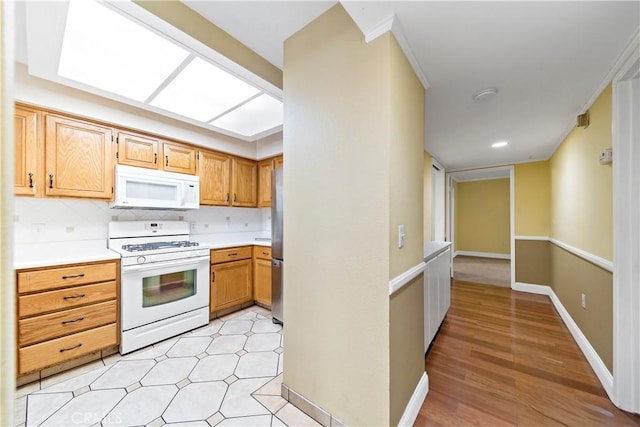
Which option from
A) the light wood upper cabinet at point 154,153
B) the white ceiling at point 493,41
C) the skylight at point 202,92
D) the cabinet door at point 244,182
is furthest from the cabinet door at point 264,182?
the white ceiling at point 493,41

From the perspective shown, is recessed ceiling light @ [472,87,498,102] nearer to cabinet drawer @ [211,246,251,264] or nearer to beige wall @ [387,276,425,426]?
beige wall @ [387,276,425,426]

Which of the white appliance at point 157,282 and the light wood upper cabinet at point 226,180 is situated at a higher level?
the light wood upper cabinet at point 226,180

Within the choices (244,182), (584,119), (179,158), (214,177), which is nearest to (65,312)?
(179,158)

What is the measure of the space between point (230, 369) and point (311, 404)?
2.70 feet

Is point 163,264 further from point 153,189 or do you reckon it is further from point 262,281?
point 262,281

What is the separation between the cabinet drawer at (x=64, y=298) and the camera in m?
1.79

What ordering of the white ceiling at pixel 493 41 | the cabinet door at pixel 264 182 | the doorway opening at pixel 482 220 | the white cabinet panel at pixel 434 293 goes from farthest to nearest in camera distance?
the doorway opening at pixel 482 220 → the cabinet door at pixel 264 182 → the white cabinet panel at pixel 434 293 → the white ceiling at pixel 493 41

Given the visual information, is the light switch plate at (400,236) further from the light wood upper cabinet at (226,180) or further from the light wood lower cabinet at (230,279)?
the light wood upper cabinet at (226,180)

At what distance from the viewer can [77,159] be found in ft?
7.30

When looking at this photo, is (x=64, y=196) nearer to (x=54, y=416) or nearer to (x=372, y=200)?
(x=54, y=416)

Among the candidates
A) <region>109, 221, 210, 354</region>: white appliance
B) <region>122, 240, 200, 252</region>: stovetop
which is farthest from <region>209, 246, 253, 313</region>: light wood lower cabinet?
<region>122, 240, 200, 252</region>: stovetop

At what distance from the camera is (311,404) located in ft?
4.99

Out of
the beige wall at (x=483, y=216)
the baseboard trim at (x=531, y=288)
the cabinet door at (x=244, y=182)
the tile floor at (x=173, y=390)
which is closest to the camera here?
the tile floor at (x=173, y=390)

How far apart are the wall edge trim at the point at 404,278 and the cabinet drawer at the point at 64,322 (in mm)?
2423
